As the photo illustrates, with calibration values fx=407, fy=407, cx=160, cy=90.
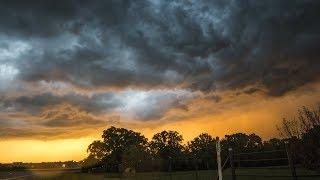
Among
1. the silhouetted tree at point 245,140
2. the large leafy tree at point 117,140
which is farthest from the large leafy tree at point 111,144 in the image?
the silhouetted tree at point 245,140

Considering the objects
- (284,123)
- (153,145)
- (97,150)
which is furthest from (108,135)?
(284,123)

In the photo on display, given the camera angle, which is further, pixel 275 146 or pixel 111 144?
pixel 111 144

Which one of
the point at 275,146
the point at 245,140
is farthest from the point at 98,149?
the point at 275,146

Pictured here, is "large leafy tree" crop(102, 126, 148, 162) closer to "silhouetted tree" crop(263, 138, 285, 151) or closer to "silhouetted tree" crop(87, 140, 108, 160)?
"silhouetted tree" crop(87, 140, 108, 160)

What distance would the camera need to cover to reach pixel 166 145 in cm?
15375

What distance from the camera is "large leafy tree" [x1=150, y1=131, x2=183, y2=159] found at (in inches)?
5842

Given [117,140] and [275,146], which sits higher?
[117,140]

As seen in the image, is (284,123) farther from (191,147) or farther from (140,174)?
(191,147)

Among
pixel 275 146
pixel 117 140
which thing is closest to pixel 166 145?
pixel 117 140

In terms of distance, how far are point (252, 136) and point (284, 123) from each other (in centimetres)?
14248

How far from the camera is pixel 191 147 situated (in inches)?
6053

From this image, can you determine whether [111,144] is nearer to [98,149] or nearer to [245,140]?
[98,149]

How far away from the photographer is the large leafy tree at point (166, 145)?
14838 cm

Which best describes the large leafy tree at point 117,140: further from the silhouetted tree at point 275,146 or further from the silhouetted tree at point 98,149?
the silhouetted tree at point 275,146
